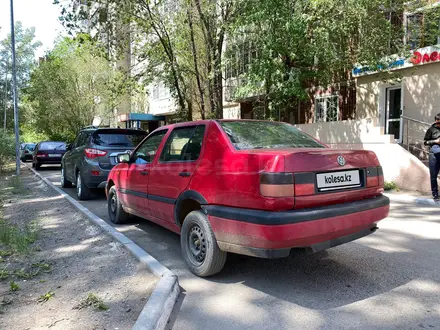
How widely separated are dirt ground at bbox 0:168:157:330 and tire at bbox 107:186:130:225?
41 centimetres

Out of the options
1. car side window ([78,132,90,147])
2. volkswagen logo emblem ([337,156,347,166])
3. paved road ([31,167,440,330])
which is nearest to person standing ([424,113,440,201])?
paved road ([31,167,440,330])

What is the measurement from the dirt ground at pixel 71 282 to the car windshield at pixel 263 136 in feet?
5.67

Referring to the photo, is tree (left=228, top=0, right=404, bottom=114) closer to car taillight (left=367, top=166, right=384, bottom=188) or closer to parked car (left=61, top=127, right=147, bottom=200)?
parked car (left=61, top=127, right=147, bottom=200)

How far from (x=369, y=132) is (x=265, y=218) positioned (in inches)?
352

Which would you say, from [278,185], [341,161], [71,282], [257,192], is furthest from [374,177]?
[71,282]

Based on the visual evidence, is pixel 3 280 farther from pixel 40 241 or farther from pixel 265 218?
pixel 265 218

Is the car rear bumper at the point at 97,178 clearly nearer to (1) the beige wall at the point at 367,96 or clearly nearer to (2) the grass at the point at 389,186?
(2) the grass at the point at 389,186

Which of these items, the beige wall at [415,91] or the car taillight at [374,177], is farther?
the beige wall at [415,91]

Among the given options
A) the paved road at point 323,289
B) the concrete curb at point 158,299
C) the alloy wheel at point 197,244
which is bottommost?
the paved road at point 323,289

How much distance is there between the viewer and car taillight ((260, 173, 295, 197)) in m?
3.10

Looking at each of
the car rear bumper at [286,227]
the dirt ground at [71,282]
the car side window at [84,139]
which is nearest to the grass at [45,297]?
the dirt ground at [71,282]

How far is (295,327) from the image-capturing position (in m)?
2.89

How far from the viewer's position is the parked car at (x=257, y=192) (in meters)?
3.14

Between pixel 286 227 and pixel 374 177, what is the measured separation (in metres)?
1.44
